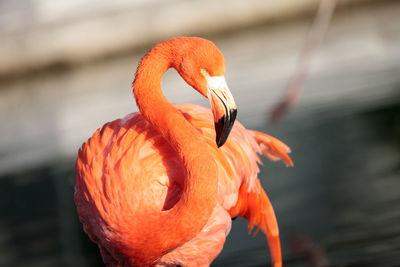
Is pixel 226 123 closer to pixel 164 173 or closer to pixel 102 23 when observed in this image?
pixel 164 173

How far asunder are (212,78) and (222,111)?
17cm

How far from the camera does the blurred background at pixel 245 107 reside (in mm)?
3523

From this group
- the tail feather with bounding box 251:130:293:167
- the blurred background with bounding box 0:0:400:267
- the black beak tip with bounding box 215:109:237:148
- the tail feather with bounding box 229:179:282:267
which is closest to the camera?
the black beak tip with bounding box 215:109:237:148

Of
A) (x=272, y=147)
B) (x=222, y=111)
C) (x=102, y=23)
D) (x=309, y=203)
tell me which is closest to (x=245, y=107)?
(x=309, y=203)

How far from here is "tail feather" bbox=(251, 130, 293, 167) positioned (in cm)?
336

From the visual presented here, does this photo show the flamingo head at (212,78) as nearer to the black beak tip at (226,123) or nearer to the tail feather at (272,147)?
the black beak tip at (226,123)

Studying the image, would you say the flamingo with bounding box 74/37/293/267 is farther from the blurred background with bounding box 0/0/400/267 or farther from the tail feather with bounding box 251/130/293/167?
the blurred background with bounding box 0/0/400/267

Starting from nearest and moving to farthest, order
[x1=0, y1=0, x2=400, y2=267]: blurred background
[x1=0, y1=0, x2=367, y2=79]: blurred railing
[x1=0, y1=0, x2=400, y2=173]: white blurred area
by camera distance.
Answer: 1. [x1=0, y1=0, x2=400, y2=267]: blurred background
2. [x1=0, y1=0, x2=400, y2=173]: white blurred area
3. [x1=0, y1=0, x2=367, y2=79]: blurred railing

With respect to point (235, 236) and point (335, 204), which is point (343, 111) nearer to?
point (335, 204)

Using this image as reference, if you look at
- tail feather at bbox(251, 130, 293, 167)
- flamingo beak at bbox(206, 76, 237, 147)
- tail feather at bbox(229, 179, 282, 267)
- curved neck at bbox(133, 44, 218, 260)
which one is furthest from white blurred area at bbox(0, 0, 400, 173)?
flamingo beak at bbox(206, 76, 237, 147)

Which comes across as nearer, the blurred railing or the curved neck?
the curved neck

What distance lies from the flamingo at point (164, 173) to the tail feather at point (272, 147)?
40cm

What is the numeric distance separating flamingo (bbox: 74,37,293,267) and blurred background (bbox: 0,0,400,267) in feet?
1.81

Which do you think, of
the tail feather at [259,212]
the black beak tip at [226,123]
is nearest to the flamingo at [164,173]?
the black beak tip at [226,123]
